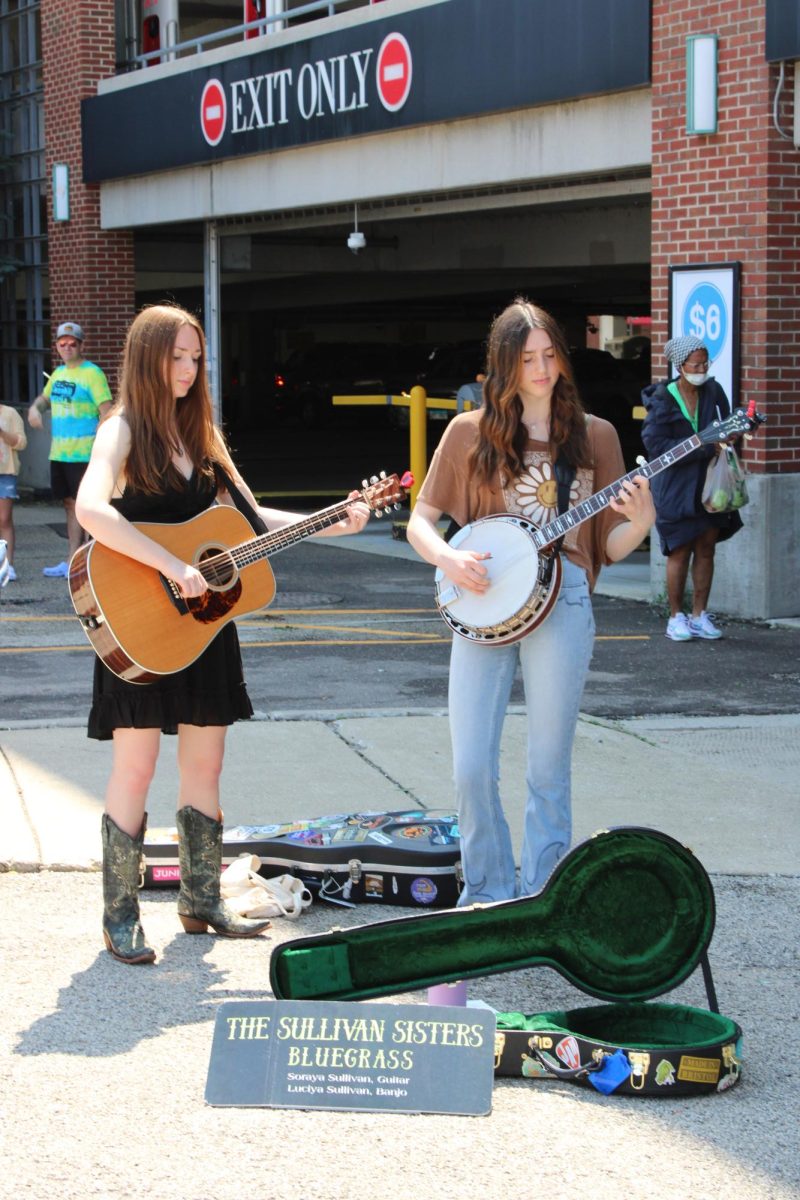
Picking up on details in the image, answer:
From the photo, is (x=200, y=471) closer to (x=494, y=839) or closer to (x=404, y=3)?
(x=494, y=839)

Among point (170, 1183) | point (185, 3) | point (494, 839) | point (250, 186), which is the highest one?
point (185, 3)

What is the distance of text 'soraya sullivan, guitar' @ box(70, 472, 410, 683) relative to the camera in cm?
494

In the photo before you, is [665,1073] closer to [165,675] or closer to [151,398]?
[165,675]

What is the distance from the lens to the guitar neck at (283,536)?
16.8 ft

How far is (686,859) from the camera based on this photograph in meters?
4.35

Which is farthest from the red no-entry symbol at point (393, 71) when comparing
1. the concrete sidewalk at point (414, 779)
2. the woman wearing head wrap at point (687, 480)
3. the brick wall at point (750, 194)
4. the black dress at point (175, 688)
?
the black dress at point (175, 688)

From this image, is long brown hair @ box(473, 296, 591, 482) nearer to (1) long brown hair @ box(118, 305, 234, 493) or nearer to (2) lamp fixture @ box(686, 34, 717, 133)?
(1) long brown hair @ box(118, 305, 234, 493)

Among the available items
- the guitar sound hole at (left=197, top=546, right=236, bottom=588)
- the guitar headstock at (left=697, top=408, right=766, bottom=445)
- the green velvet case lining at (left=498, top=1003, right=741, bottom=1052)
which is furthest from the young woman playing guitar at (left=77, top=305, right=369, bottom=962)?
the green velvet case lining at (left=498, top=1003, right=741, bottom=1052)

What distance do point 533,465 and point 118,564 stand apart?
1244 millimetres

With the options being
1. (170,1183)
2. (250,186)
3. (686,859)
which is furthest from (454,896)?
(250,186)

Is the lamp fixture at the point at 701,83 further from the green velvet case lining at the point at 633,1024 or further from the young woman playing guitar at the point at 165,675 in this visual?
the green velvet case lining at the point at 633,1024

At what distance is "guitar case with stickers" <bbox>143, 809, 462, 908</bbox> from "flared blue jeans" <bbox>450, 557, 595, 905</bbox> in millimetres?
360

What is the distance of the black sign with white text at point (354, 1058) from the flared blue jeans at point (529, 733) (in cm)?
100

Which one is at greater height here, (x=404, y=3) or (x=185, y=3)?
(x=185, y=3)
